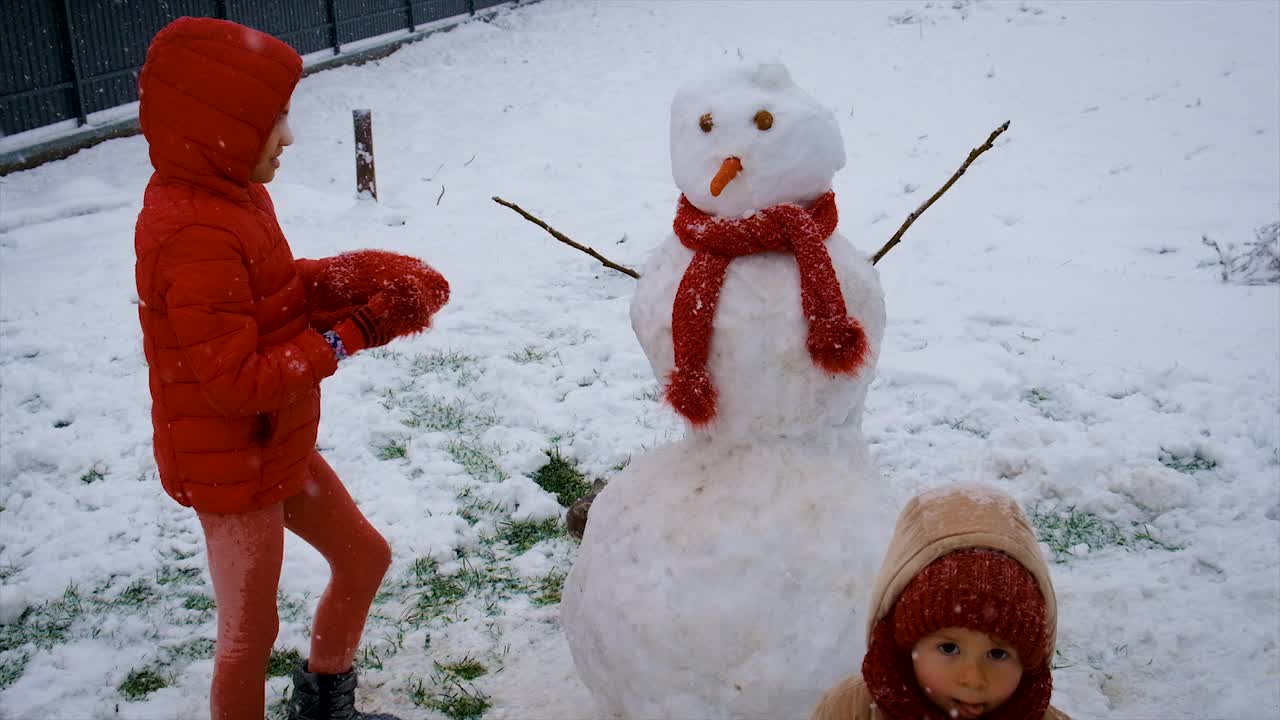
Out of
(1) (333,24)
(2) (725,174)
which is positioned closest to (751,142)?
(2) (725,174)

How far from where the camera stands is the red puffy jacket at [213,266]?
2309mm

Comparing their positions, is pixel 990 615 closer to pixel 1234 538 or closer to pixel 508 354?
pixel 1234 538

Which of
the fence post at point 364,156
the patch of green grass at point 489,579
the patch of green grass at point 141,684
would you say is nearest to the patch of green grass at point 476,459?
the patch of green grass at point 489,579

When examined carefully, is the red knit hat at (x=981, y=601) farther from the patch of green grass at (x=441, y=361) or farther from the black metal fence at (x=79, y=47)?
the black metal fence at (x=79, y=47)

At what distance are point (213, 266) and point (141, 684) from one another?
1.83 m

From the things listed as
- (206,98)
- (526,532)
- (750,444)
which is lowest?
(526,532)

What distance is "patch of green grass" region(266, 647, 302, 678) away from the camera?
11.3ft

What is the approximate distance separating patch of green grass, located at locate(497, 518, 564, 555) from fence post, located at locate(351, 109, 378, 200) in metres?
Answer: 5.27

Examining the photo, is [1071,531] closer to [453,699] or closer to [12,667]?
[453,699]

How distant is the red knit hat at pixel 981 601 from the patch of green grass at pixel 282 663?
7.61 ft

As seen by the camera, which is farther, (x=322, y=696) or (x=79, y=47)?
(x=79, y=47)

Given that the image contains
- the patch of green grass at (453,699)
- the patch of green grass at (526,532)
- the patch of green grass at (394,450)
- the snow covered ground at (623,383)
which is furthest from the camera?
the patch of green grass at (394,450)

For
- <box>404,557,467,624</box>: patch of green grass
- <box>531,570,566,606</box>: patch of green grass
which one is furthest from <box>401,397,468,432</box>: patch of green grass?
<box>531,570,566,606</box>: patch of green grass

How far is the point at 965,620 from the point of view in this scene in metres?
1.72
